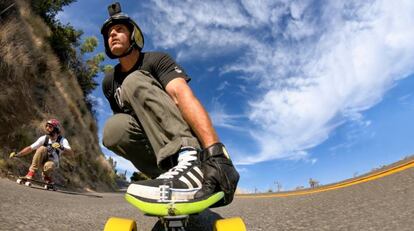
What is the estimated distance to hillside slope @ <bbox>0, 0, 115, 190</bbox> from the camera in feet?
38.7

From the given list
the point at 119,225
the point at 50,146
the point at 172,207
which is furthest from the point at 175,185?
the point at 50,146

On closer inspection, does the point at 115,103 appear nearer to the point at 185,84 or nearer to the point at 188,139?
the point at 185,84

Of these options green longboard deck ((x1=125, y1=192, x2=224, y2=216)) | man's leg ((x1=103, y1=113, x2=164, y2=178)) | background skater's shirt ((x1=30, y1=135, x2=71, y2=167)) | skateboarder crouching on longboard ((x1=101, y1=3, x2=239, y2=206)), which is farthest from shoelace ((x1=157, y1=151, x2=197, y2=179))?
background skater's shirt ((x1=30, y1=135, x2=71, y2=167))

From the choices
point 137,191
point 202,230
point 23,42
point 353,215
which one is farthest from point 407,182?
point 23,42

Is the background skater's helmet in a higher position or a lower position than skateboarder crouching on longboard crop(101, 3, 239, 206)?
higher

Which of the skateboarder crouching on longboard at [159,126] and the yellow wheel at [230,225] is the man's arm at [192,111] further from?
the yellow wheel at [230,225]

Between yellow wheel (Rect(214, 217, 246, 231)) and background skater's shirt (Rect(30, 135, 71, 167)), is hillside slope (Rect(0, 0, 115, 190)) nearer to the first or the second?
background skater's shirt (Rect(30, 135, 71, 167))

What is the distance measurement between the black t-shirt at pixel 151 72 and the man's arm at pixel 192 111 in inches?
3.4

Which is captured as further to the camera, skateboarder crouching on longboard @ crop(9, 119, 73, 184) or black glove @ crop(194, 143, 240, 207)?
skateboarder crouching on longboard @ crop(9, 119, 73, 184)

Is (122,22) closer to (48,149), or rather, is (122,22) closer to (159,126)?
(159,126)

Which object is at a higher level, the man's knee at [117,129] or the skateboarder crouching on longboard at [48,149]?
the skateboarder crouching on longboard at [48,149]

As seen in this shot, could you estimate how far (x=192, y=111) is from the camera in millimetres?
1912

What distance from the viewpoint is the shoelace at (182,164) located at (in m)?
1.64

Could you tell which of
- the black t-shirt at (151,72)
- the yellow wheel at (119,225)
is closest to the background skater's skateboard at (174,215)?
the yellow wheel at (119,225)
